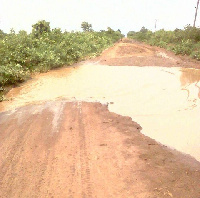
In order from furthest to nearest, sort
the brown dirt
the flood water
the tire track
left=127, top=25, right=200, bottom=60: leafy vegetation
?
left=127, top=25, right=200, bottom=60: leafy vegetation, the brown dirt, the flood water, the tire track

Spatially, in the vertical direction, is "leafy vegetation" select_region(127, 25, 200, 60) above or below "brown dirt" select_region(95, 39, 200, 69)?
above

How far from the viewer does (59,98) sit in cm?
934

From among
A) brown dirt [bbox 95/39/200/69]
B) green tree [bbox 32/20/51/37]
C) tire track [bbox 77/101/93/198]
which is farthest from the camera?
green tree [bbox 32/20/51/37]

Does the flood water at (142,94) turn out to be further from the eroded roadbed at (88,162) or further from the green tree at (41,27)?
the green tree at (41,27)

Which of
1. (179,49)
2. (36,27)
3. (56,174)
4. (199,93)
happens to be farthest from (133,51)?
(56,174)

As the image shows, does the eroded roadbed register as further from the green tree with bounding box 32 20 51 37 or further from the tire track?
the green tree with bounding box 32 20 51 37

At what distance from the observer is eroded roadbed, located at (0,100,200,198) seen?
157 inches

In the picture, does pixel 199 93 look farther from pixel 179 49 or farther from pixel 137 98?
pixel 179 49

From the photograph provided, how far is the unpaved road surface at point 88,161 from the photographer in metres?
3.98

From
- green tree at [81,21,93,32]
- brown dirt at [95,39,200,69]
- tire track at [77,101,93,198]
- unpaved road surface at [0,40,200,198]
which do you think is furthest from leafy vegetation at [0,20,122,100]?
green tree at [81,21,93,32]

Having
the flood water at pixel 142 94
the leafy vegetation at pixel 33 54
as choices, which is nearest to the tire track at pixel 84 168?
the flood water at pixel 142 94

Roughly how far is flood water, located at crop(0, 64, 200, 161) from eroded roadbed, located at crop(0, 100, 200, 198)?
750mm

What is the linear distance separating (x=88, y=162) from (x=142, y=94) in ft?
18.2

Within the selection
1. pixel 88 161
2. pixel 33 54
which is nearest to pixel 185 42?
pixel 33 54
